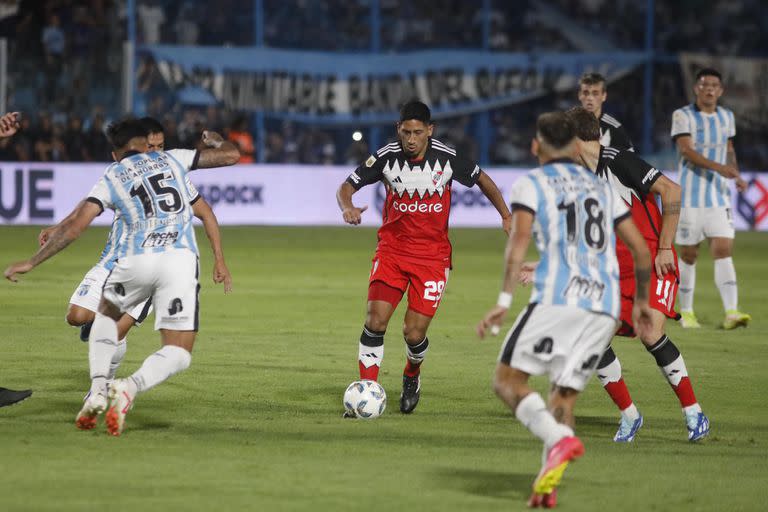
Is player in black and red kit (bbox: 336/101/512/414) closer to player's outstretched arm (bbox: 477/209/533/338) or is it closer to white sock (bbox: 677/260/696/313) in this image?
player's outstretched arm (bbox: 477/209/533/338)

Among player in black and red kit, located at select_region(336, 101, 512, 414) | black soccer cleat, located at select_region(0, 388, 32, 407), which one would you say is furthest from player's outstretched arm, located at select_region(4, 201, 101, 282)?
player in black and red kit, located at select_region(336, 101, 512, 414)

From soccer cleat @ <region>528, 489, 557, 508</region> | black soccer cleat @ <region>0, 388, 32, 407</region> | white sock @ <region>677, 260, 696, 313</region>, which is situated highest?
soccer cleat @ <region>528, 489, 557, 508</region>

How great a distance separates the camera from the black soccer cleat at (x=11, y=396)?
836cm

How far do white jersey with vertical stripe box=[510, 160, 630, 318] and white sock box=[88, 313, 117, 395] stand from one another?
2902 millimetres

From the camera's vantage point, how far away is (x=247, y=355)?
11.1m

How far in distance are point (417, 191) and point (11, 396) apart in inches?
116

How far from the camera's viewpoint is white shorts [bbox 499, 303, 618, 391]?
6078 millimetres

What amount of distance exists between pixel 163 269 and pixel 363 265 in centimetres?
1132

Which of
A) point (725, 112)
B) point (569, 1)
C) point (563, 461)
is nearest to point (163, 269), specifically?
point (563, 461)

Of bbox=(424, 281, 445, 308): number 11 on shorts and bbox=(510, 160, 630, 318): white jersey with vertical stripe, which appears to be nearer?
bbox=(510, 160, 630, 318): white jersey with vertical stripe

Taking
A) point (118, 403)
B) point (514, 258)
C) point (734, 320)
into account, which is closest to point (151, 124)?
point (118, 403)

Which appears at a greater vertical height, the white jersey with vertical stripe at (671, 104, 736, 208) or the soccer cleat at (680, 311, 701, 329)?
the white jersey with vertical stripe at (671, 104, 736, 208)

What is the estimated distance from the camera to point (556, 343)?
6.08m

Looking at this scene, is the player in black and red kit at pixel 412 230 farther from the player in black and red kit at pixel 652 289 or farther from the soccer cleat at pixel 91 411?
the soccer cleat at pixel 91 411
